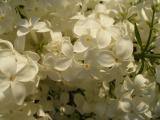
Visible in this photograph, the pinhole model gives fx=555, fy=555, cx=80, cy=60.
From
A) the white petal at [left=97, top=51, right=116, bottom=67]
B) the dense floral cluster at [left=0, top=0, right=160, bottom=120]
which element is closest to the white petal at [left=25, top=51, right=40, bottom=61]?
the dense floral cluster at [left=0, top=0, right=160, bottom=120]

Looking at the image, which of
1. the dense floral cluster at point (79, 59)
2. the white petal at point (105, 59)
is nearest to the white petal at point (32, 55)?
the dense floral cluster at point (79, 59)

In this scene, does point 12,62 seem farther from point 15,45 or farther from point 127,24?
point 127,24

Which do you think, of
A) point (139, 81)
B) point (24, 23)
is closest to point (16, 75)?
point (24, 23)

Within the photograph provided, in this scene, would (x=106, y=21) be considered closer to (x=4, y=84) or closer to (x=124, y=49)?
(x=124, y=49)

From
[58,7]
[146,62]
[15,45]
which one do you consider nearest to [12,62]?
[15,45]

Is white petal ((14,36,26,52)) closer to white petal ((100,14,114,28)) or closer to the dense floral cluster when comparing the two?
the dense floral cluster
